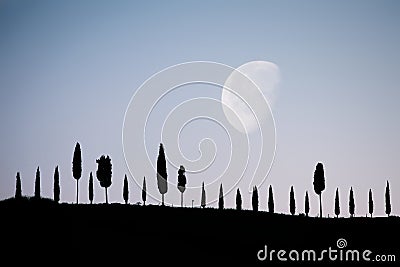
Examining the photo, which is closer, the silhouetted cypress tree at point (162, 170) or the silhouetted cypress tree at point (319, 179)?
the silhouetted cypress tree at point (162, 170)

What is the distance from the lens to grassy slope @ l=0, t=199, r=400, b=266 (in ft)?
163

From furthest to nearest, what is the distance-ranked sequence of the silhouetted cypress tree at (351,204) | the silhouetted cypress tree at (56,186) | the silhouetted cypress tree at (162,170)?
the silhouetted cypress tree at (351,204) < the silhouetted cypress tree at (56,186) < the silhouetted cypress tree at (162,170)

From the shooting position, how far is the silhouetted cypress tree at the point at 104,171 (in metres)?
99.4

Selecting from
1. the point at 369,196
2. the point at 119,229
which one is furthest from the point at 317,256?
the point at 369,196

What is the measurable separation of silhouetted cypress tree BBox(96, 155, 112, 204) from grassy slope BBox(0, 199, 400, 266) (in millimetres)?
20045

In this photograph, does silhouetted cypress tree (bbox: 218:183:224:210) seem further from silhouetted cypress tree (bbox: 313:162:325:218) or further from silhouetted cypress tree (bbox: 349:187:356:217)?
silhouetted cypress tree (bbox: 349:187:356:217)

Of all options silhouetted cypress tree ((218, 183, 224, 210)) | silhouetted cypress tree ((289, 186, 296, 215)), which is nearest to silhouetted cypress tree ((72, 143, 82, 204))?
silhouetted cypress tree ((218, 183, 224, 210))

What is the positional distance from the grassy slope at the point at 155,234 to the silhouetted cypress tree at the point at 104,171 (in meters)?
20.0

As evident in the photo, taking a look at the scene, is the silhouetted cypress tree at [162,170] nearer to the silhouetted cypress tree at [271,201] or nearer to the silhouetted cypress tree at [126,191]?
the silhouetted cypress tree at [126,191]

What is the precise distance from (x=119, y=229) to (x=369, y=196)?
7307 cm

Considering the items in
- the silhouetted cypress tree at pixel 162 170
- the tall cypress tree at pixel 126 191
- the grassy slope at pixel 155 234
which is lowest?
the grassy slope at pixel 155 234

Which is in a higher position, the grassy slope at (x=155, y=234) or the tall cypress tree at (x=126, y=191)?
the tall cypress tree at (x=126, y=191)

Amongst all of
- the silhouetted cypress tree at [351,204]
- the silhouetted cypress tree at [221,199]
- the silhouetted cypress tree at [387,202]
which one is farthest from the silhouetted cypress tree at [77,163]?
the silhouetted cypress tree at [387,202]

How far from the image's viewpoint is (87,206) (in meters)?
77.6
